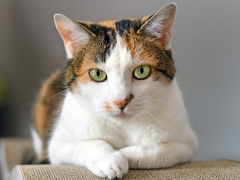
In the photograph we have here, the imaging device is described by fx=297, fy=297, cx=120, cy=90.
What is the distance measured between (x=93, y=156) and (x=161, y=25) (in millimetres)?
602

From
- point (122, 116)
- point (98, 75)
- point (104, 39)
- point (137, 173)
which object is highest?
point (104, 39)

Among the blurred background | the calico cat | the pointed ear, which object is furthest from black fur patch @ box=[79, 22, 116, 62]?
the blurred background

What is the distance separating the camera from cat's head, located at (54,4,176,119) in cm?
112

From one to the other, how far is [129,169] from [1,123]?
2271mm

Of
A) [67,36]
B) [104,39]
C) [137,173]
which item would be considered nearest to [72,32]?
[67,36]

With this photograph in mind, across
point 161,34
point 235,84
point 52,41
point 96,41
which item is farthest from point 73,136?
point 52,41

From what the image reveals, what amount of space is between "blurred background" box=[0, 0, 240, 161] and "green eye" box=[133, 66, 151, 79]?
523 millimetres

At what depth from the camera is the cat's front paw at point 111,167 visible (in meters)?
1.03

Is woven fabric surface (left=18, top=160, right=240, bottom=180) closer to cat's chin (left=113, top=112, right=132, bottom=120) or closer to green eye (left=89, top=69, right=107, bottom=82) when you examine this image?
cat's chin (left=113, top=112, right=132, bottom=120)

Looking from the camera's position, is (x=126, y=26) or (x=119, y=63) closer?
(x=119, y=63)

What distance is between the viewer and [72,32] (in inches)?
50.1

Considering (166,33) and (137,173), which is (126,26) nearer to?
→ (166,33)

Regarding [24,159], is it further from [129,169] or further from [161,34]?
[161,34]

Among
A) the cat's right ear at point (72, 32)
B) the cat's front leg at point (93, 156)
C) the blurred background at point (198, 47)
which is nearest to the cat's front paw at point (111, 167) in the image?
the cat's front leg at point (93, 156)
